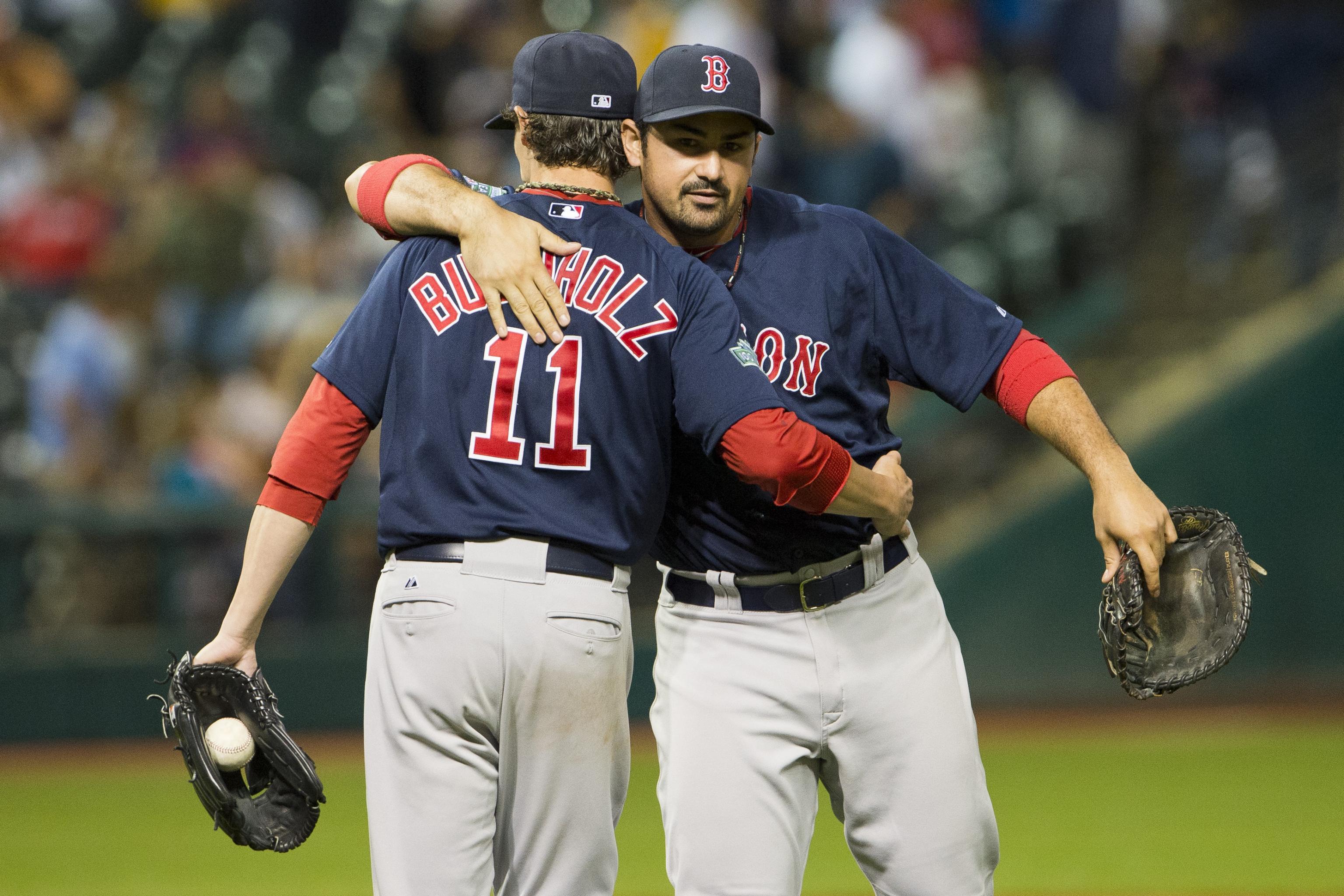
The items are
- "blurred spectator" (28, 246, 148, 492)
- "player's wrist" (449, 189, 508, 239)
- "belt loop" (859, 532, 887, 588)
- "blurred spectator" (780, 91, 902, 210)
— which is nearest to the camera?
"player's wrist" (449, 189, 508, 239)

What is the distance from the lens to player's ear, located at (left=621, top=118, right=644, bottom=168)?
9.25ft

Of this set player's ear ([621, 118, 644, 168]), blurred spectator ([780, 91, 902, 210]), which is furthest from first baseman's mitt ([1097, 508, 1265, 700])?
blurred spectator ([780, 91, 902, 210])

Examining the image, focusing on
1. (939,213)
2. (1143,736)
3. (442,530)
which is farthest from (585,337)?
(939,213)

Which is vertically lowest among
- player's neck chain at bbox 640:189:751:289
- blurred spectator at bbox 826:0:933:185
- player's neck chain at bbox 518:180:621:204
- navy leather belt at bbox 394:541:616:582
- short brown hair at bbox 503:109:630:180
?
navy leather belt at bbox 394:541:616:582

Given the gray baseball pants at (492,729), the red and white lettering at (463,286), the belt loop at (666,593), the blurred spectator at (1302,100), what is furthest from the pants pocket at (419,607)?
the blurred spectator at (1302,100)

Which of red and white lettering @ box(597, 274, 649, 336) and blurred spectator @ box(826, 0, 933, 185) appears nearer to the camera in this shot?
red and white lettering @ box(597, 274, 649, 336)

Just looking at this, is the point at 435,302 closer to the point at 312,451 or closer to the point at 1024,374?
the point at 312,451

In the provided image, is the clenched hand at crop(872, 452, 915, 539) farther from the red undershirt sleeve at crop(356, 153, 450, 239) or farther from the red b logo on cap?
the red undershirt sleeve at crop(356, 153, 450, 239)

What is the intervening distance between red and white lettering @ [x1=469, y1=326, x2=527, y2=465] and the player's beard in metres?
0.50

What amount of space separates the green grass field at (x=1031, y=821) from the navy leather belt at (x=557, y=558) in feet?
9.52

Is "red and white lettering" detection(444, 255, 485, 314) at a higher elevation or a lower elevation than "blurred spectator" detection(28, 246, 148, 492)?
higher

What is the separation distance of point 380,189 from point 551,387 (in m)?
0.55

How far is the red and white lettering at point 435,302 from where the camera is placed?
2670 millimetres

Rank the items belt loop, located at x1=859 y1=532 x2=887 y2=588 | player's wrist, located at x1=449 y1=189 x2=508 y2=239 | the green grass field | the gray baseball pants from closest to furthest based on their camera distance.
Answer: the gray baseball pants < player's wrist, located at x1=449 y1=189 x2=508 y2=239 < belt loop, located at x1=859 y1=532 x2=887 y2=588 < the green grass field
